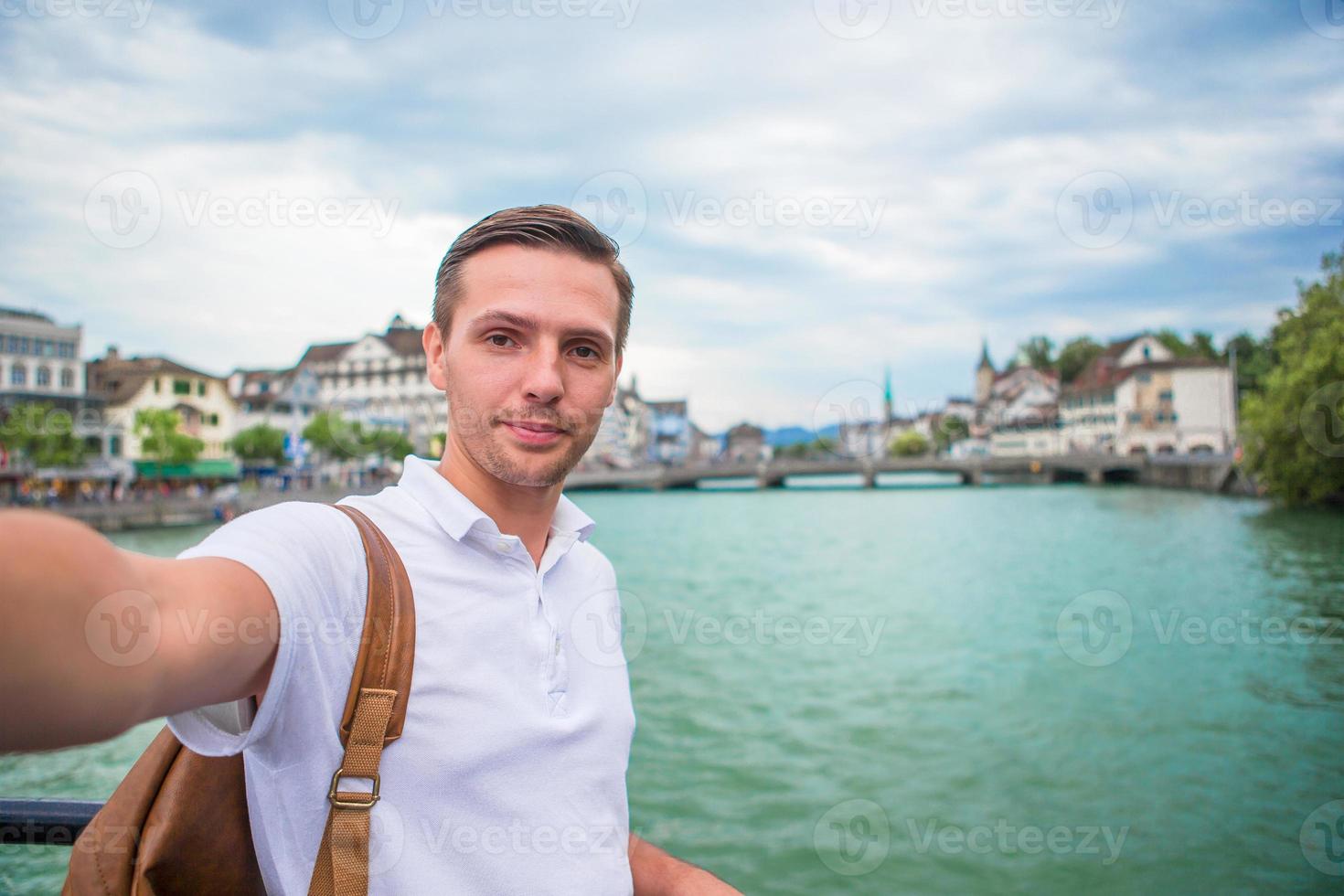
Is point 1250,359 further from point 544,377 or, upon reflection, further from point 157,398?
point 544,377

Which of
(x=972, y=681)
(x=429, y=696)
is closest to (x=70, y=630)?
(x=429, y=696)

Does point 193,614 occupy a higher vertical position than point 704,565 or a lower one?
higher

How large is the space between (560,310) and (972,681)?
1328 cm

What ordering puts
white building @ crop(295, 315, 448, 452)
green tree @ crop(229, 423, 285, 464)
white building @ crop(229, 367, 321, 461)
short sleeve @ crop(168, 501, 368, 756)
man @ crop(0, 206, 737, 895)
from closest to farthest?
man @ crop(0, 206, 737, 895), short sleeve @ crop(168, 501, 368, 756), green tree @ crop(229, 423, 285, 464), white building @ crop(229, 367, 321, 461), white building @ crop(295, 315, 448, 452)

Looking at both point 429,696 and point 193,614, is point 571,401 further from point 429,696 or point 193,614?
point 193,614

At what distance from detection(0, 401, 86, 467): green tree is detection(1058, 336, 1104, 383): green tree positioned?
10214cm

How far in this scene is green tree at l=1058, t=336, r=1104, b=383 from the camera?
10744 cm

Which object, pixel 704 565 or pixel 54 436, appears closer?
pixel 704 565

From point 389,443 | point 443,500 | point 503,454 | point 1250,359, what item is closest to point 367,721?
point 443,500

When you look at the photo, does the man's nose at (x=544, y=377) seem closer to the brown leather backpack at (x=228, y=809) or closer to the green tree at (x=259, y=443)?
the brown leather backpack at (x=228, y=809)

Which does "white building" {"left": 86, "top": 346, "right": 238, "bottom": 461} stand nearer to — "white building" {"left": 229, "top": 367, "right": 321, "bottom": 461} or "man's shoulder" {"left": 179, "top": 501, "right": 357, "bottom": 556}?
"white building" {"left": 229, "top": 367, "right": 321, "bottom": 461}

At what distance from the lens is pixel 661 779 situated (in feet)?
31.9

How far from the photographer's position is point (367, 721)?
4.15 feet

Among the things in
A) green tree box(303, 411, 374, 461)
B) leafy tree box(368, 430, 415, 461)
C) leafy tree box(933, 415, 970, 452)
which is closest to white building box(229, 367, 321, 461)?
green tree box(303, 411, 374, 461)
